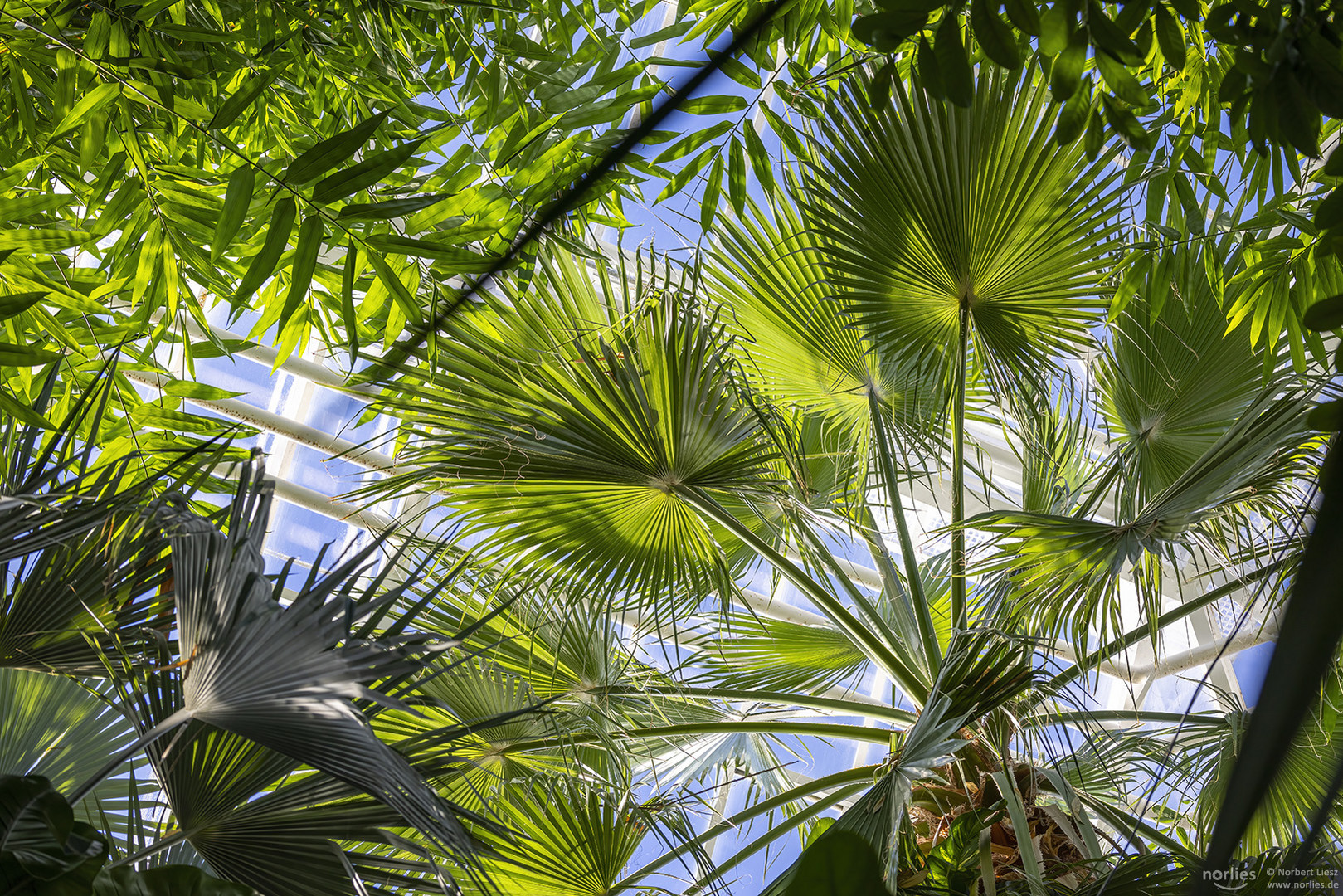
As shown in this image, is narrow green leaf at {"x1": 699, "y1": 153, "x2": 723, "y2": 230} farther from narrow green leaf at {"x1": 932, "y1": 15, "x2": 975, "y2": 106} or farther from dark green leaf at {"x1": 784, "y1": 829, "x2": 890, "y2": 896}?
dark green leaf at {"x1": 784, "y1": 829, "x2": 890, "y2": 896}

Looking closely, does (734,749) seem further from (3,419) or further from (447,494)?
(3,419)

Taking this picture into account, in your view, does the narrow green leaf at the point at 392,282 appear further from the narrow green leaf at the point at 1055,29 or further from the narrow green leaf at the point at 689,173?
the narrow green leaf at the point at 1055,29

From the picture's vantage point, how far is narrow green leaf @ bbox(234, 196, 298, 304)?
3.10 feet

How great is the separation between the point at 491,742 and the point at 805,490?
89 centimetres

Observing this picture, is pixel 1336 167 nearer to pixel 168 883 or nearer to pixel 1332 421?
pixel 1332 421

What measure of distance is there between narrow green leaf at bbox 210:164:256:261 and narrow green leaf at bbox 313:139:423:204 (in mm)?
95

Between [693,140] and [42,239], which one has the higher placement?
[693,140]

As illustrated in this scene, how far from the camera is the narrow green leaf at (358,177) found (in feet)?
3.10

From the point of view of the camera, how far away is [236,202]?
0.98m

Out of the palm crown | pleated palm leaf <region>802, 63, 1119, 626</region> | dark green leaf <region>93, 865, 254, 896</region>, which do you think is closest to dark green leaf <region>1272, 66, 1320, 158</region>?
the palm crown

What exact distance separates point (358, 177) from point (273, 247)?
126 mm

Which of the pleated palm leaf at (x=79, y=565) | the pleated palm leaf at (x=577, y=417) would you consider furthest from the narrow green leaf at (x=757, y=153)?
the pleated palm leaf at (x=79, y=565)

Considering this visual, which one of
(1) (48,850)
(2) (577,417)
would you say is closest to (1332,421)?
(1) (48,850)

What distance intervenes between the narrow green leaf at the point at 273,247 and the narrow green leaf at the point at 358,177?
46 millimetres
